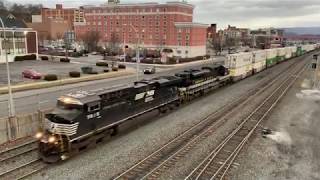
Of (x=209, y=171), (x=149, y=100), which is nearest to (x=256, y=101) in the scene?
(x=149, y=100)

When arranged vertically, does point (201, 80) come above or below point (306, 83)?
above

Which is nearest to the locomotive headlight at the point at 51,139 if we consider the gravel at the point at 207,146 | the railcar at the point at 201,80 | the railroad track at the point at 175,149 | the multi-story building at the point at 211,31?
the railroad track at the point at 175,149

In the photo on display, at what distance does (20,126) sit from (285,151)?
18547mm

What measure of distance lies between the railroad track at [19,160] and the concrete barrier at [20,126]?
1.37 metres

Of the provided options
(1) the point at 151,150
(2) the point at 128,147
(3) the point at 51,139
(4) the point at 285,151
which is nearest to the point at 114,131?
(2) the point at 128,147

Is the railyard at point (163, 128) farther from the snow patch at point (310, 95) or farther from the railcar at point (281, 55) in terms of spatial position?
the railcar at point (281, 55)

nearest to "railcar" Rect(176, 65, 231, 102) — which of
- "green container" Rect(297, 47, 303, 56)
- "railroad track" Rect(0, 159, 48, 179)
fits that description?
"railroad track" Rect(0, 159, 48, 179)

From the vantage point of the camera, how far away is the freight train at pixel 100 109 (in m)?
18.0

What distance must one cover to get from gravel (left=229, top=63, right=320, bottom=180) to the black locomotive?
885 cm

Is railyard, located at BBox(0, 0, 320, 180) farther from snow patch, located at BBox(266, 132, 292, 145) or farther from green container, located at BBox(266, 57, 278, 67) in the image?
green container, located at BBox(266, 57, 278, 67)

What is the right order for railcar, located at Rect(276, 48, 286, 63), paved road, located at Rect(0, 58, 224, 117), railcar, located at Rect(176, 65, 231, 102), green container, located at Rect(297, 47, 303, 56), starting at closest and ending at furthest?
paved road, located at Rect(0, 58, 224, 117) → railcar, located at Rect(176, 65, 231, 102) → railcar, located at Rect(276, 48, 286, 63) → green container, located at Rect(297, 47, 303, 56)

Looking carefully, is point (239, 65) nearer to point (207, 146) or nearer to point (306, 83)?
point (306, 83)

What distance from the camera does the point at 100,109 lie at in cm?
2028

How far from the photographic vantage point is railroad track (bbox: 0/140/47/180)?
1648 centimetres
